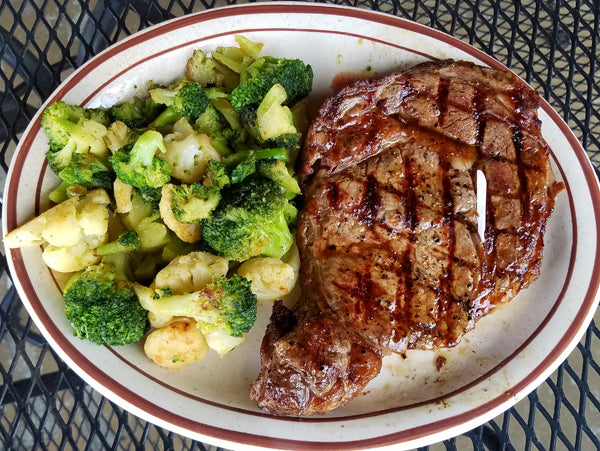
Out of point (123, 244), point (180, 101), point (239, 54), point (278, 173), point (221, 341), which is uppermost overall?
point (239, 54)

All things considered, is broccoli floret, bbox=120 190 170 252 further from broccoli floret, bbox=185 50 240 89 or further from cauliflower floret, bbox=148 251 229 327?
broccoli floret, bbox=185 50 240 89

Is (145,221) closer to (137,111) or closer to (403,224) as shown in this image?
(137,111)

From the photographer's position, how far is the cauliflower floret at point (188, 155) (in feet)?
7.21

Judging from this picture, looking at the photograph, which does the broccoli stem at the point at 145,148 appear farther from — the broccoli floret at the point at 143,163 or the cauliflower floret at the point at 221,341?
the cauliflower floret at the point at 221,341

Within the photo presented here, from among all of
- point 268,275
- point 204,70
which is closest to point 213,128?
Result: point 204,70

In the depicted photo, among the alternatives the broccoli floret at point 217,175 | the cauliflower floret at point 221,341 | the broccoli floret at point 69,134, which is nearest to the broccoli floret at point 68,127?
the broccoli floret at point 69,134

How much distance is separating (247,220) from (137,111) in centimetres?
78

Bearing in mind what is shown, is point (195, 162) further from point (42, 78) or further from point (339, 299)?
point (42, 78)

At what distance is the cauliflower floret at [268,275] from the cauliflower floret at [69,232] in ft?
2.07

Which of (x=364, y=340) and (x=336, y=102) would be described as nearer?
(x=364, y=340)

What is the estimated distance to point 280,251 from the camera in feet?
7.79

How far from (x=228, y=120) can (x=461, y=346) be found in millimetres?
1536

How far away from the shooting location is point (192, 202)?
2109 mm

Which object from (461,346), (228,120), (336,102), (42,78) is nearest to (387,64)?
(336,102)
